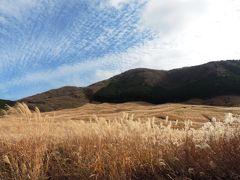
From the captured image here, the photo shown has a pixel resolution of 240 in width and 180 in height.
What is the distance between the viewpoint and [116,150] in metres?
8.27

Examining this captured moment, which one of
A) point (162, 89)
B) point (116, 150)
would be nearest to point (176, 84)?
point (162, 89)

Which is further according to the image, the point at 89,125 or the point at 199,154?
the point at 89,125

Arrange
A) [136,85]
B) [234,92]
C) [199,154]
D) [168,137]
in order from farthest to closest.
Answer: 1. [136,85]
2. [234,92]
3. [168,137]
4. [199,154]

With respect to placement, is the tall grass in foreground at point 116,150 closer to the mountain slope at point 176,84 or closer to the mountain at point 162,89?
the mountain at point 162,89

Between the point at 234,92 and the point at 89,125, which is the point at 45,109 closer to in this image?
the point at 234,92

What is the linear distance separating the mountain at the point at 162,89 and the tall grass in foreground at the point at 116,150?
302 ft

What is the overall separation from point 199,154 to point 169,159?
53 centimetres

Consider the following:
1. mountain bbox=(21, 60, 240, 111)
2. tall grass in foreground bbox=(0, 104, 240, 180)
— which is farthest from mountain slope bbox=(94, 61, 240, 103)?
tall grass in foreground bbox=(0, 104, 240, 180)

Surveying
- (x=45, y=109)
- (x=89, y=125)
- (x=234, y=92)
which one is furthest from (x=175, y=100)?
(x=89, y=125)

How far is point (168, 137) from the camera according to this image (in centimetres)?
848

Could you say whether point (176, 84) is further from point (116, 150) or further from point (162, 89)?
point (116, 150)

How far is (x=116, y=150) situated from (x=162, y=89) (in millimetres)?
115719

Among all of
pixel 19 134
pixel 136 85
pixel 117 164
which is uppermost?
pixel 136 85

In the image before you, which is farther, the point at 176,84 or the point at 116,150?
the point at 176,84
